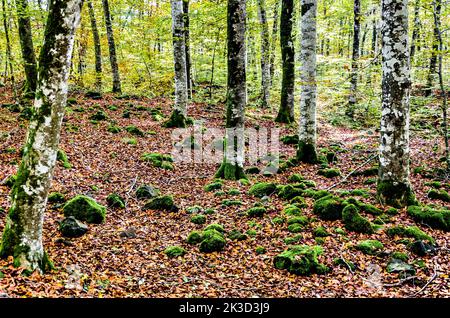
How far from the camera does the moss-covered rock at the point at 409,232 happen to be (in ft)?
21.3

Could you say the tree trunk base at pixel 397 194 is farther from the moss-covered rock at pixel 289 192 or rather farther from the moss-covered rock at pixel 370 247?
the moss-covered rock at pixel 289 192

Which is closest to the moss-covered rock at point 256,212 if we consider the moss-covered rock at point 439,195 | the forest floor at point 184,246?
the forest floor at point 184,246

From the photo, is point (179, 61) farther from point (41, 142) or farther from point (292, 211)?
point (41, 142)

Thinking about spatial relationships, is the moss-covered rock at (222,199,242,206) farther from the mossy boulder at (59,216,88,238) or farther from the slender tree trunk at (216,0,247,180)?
the mossy boulder at (59,216,88,238)

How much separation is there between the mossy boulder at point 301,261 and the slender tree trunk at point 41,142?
13.0ft

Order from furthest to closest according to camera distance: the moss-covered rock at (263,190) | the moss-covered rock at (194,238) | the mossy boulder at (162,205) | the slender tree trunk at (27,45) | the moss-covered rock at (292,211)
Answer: the slender tree trunk at (27,45) → the moss-covered rock at (263,190) → the mossy boulder at (162,205) → the moss-covered rock at (292,211) → the moss-covered rock at (194,238)

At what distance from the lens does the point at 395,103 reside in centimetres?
728

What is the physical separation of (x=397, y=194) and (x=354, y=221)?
4.92ft

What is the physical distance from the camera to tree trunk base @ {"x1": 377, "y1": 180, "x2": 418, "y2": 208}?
7680 mm

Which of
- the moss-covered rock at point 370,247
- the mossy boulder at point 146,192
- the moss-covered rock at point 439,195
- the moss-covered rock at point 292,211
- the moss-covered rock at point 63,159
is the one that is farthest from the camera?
the moss-covered rock at point 63,159

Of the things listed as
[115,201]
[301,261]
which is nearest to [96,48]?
[115,201]

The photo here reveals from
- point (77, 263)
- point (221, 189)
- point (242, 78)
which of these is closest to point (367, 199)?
point (221, 189)

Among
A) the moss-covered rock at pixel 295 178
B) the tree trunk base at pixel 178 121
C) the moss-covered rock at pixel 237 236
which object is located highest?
the tree trunk base at pixel 178 121
